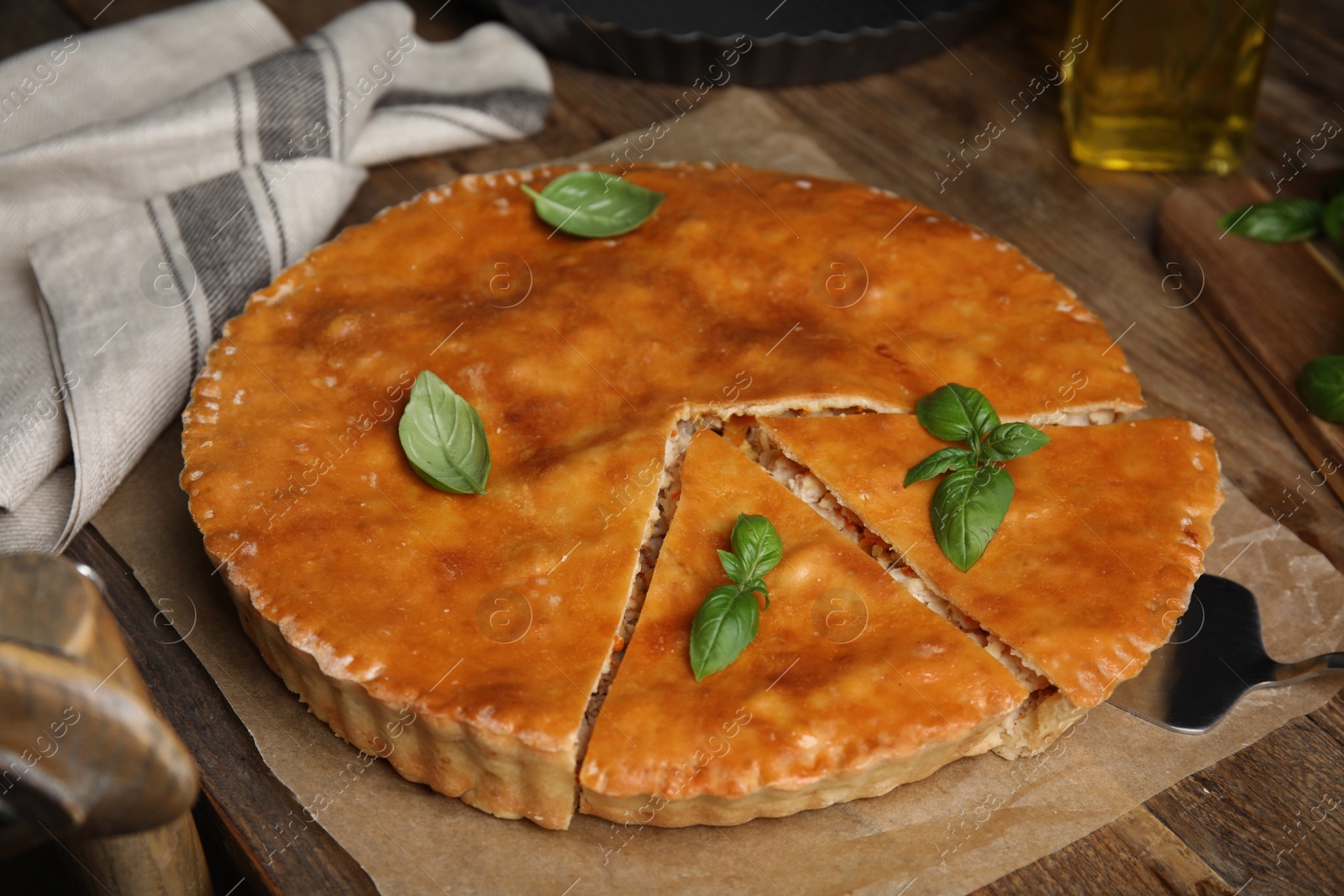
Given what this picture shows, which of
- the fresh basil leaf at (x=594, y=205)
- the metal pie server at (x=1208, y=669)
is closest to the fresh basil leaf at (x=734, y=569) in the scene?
the metal pie server at (x=1208, y=669)

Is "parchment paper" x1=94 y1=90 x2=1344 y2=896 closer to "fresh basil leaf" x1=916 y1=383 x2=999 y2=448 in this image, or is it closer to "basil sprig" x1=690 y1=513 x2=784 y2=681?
"basil sprig" x1=690 y1=513 x2=784 y2=681

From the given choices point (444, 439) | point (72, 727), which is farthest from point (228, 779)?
point (72, 727)

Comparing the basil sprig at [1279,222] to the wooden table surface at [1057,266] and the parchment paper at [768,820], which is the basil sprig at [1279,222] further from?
the parchment paper at [768,820]

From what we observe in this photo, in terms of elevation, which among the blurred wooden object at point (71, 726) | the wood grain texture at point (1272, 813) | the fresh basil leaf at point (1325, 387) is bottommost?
the wood grain texture at point (1272, 813)

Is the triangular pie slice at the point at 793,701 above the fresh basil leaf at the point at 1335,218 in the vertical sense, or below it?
above

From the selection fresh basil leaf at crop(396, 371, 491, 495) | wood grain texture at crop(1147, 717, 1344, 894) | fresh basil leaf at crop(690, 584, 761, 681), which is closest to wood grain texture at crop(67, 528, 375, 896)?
fresh basil leaf at crop(396, 371, 491, 495)

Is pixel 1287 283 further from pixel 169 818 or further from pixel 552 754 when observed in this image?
pixel 169 818

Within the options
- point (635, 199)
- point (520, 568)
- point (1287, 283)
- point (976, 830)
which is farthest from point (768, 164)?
point (976, 830)
